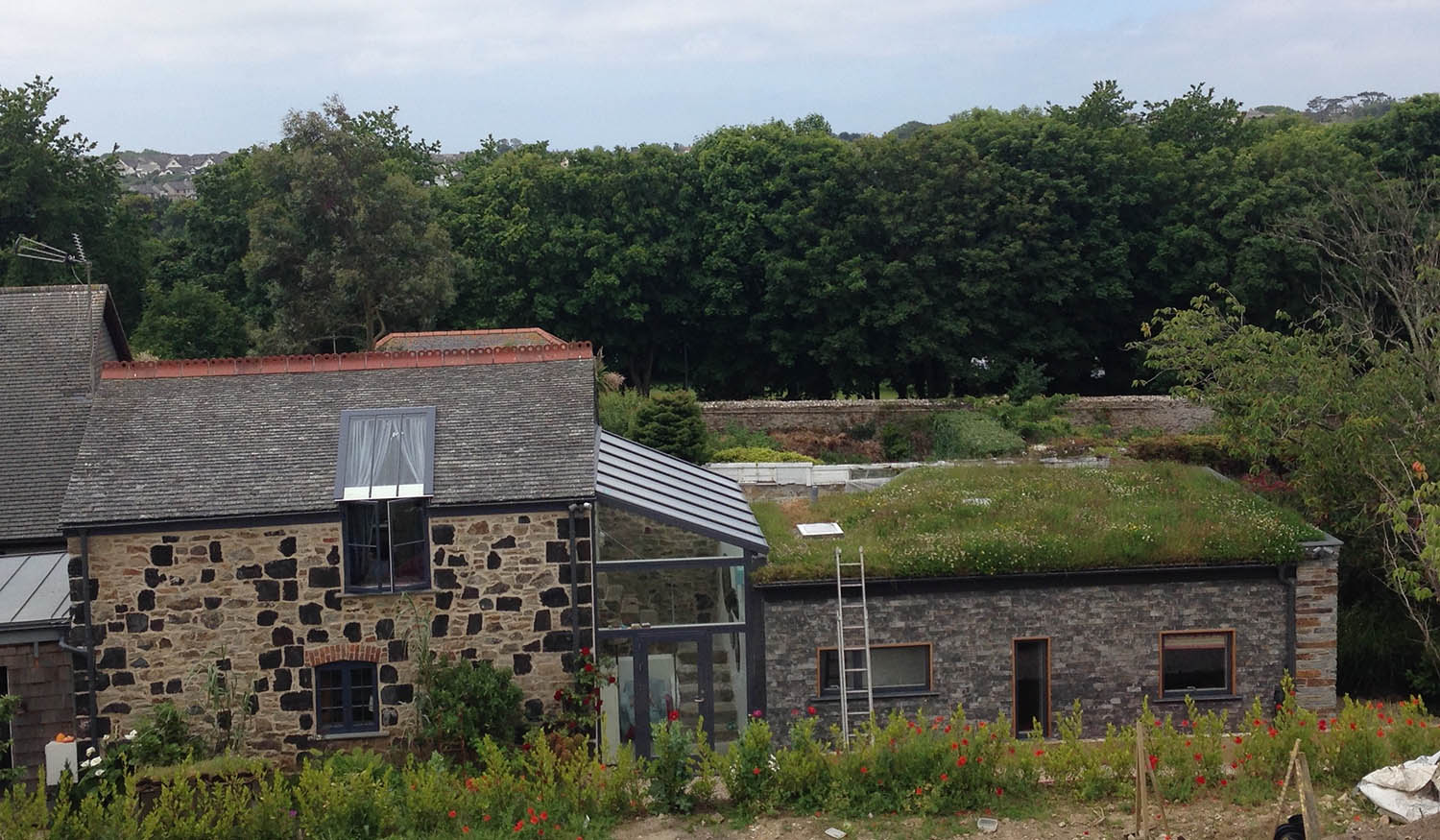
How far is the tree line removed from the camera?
3553 cm

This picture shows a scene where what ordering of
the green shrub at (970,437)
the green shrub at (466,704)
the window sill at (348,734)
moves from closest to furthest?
1. the green shrub at (466,704)
2. the window sill at (348,734)
3. the green shrub at (970,437)

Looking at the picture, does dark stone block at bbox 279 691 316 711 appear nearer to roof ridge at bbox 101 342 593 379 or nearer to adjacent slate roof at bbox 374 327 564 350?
roof ridge at bbox 101 342 593 379

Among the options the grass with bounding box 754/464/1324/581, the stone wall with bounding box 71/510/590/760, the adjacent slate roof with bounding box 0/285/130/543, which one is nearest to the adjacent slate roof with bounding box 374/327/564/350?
the adjacent slate roof with bounding box 0/285/130/543

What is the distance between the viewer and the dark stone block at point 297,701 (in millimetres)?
15398

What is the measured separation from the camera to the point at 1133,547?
16.8 meters

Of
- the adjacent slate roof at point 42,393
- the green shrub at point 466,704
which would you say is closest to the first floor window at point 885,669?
the green shrub at point 466,704

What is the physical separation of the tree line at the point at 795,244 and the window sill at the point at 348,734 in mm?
20986

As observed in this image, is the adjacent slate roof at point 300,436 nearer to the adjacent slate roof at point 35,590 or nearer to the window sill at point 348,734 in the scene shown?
the adjacent slate roof at point 35,590

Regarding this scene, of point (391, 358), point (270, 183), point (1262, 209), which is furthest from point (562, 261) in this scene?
point (391, 358)

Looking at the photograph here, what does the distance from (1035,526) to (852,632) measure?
114 inches

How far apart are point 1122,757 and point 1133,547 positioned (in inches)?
183

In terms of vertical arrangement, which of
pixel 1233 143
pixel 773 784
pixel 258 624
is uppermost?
pixel 1233 143

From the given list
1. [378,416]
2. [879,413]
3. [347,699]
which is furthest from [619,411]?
[347,699]

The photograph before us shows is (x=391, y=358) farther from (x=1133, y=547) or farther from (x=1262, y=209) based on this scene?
(x=1262, y=209)
